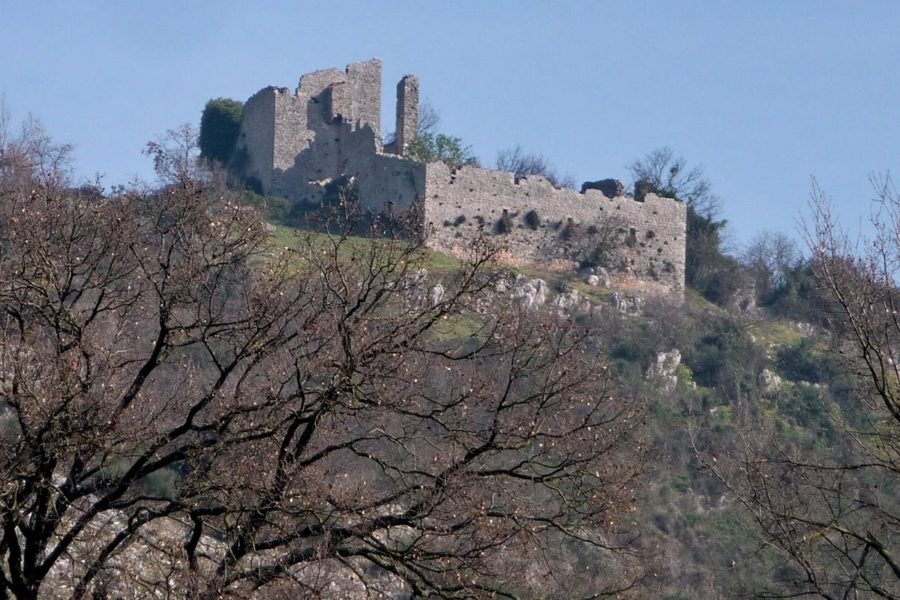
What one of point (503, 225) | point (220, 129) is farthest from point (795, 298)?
point (220, 129)

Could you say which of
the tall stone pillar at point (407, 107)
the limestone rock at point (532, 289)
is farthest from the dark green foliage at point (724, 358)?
the tall stone pillar at point (407, 107)

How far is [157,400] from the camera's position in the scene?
45.0ft

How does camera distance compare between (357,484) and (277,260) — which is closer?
(357,484)

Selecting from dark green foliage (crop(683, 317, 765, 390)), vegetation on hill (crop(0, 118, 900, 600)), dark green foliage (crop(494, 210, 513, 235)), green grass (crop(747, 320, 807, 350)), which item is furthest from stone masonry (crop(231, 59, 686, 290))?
vegetation on hill (crop(0, 118, 900, 600))

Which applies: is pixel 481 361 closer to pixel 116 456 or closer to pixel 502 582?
pixel 502 582

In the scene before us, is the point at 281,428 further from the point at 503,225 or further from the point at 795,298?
the point at 795,298

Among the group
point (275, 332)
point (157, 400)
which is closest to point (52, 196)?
point (157, 400)

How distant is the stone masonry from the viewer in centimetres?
3919

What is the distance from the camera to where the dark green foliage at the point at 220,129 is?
45.8 metres

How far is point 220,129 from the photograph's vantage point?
46.1m

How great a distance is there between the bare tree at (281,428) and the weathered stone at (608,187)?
3007 cm

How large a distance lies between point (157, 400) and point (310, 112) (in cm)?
3074

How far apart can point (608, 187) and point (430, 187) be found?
6.75 meters

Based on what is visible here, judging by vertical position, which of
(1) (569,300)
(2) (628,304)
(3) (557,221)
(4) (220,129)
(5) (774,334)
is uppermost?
(4) (220,129)
